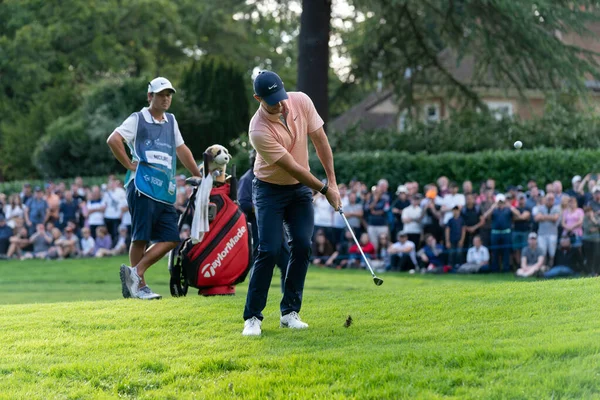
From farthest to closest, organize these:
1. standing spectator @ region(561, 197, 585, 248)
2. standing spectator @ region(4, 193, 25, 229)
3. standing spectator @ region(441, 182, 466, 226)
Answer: standing spectator @ region(4, 193, 25, 229), standing spectator @ region(441, 182, 466, 226), standing spectator @ region(561, 197, 585, 248)

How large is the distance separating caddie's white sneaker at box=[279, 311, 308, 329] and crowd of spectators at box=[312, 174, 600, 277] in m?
10.7

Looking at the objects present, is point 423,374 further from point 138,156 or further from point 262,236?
point 138,156

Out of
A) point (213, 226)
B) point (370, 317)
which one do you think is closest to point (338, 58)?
point (213, 226)

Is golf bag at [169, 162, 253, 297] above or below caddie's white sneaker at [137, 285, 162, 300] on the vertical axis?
above

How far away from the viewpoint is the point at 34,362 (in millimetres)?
7242

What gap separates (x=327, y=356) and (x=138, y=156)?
191 inches

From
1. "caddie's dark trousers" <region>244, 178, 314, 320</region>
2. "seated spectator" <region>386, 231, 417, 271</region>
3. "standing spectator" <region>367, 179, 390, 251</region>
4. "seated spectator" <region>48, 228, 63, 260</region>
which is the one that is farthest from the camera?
A: "seated spectator" <region>48, 228, 63, 260</region>

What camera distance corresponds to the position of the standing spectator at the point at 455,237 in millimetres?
20734

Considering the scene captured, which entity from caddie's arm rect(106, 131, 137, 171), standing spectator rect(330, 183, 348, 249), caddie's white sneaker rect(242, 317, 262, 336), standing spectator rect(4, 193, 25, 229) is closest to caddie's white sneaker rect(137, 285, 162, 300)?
caddie's arm rect(106, 131, 137, 171)

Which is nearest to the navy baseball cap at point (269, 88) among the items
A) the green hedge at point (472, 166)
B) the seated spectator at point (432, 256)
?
the seated spectator at point (432, 256)

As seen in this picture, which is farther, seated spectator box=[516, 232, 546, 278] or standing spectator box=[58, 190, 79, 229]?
standing spectator box=[58, 190, 79, 229]

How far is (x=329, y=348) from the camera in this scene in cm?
736

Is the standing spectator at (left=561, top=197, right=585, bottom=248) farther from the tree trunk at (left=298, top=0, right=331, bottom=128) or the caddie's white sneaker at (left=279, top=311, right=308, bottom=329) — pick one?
the caddie's white sneaker at (left=279, top=311, right=308, bottom=329)

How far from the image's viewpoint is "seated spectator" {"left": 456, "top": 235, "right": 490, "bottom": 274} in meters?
20.1
